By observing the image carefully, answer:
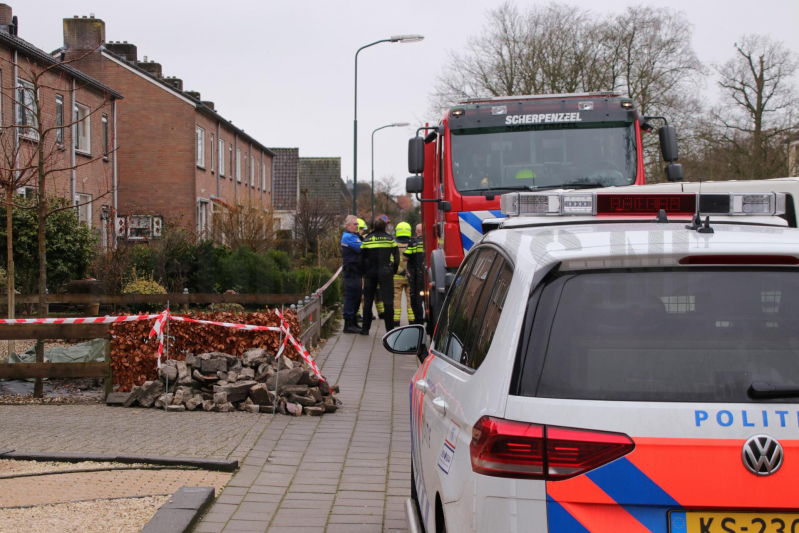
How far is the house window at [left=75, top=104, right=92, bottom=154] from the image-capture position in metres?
25.4

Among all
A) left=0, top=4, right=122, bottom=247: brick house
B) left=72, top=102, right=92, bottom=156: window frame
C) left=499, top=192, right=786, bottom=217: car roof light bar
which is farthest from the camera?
left=72, top=102, right=92, bottom=156: window frame

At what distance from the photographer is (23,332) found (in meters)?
8.61

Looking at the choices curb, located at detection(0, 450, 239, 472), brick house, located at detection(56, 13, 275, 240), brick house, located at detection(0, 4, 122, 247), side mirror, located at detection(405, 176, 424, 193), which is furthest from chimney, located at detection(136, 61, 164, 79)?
curb, located at detection(0, 450, 239, 472)

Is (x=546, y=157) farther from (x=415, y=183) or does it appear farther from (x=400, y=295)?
(x=400, y=295)

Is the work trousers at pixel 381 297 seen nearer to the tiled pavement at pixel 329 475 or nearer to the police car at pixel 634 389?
the tiled pavement at pixel 329 475

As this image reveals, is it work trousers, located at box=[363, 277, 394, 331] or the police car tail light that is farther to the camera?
work trousers, located at box=[363, 277, 394, 331]

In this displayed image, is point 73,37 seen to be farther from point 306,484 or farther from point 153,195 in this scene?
point 306,484

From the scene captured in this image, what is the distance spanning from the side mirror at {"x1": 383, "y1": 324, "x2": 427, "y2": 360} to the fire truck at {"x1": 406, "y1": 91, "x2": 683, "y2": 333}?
5.31m

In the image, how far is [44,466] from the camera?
19.5ft

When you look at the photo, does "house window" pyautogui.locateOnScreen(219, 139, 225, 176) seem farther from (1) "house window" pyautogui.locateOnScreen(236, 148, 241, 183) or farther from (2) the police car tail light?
(2) the police car tail light

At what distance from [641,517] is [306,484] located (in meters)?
4.01

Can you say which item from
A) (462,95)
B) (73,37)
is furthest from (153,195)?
(462,95)

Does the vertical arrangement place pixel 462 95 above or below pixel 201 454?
above

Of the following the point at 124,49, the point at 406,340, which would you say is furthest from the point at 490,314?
the point at 124,49
